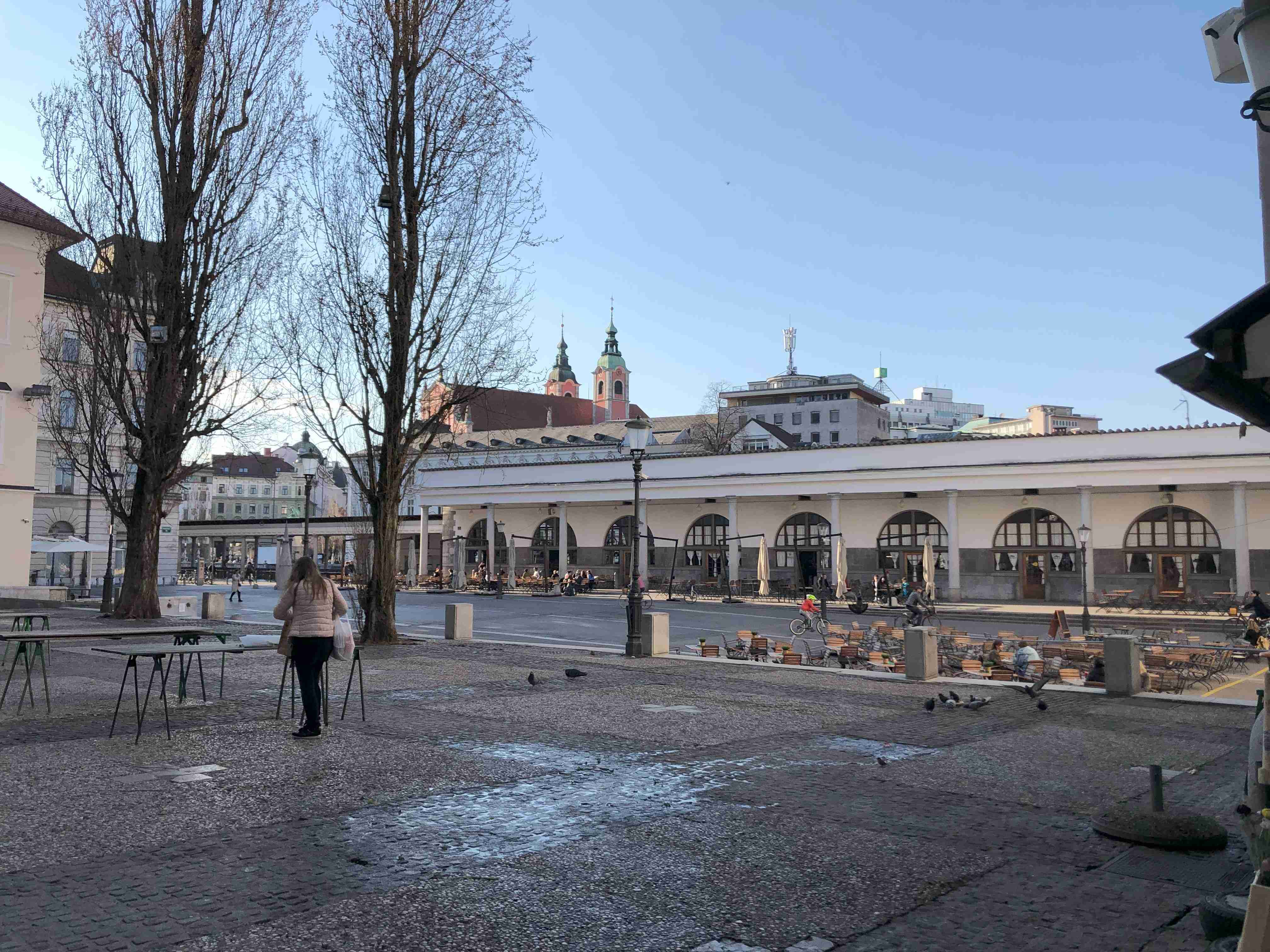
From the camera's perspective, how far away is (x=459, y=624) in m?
22.4

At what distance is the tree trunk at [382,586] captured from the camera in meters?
20.7

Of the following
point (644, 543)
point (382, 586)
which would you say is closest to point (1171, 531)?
point (644, 543)

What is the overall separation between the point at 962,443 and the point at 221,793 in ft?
132

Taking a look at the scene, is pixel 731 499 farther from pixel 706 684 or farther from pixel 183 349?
pixel 706 684

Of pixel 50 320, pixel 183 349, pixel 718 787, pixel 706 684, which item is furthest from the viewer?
pixel 50 320

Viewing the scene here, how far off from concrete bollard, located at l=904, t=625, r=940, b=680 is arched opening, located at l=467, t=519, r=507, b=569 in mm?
45420

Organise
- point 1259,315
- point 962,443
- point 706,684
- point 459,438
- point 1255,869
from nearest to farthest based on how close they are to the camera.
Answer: point 1259,315, point 1255,869, point 706,684, point 962,443, point 459,438

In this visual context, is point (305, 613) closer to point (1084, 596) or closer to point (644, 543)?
point (1084, 596)

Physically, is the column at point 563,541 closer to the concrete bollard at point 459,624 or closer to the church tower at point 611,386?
the concrete bollard at point 459,624

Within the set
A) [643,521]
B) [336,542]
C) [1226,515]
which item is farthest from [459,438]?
[1226,515]

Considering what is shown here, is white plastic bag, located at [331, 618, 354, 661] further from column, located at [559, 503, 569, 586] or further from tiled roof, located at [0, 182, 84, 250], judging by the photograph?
column, located at [559, 503, 569, 586]

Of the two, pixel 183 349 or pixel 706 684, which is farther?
pixel 183 349

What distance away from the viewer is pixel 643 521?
5312 cm

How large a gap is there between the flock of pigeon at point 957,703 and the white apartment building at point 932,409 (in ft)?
570
